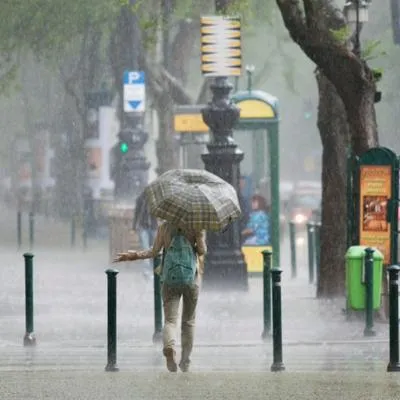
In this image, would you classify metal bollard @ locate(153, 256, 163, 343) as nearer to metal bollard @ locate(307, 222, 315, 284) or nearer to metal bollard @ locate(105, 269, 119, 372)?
metal bollard @ locate(105, 269, 119, 372)

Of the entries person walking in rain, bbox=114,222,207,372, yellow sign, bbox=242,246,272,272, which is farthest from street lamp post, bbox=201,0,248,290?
person walking in rain, bbox=114,222,207,372

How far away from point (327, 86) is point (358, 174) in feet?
12.5

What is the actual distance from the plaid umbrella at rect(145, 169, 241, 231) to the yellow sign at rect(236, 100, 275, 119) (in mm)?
16166

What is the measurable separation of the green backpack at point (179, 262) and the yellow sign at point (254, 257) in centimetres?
1670

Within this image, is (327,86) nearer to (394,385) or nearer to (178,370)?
(178,370)

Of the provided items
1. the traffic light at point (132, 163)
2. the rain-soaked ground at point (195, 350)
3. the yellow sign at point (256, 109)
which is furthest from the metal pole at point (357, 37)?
the traffic light at point (132, 163)

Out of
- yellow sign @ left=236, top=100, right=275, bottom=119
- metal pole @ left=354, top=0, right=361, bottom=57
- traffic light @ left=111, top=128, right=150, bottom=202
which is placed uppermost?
metal pole @ left=354, top=0, right=361, bottom=57

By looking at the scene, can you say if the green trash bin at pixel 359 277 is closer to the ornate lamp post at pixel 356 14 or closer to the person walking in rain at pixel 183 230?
the ornate lamp post at pixel 356 14

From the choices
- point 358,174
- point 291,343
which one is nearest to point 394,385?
point 291,343

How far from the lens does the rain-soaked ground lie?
13987mm

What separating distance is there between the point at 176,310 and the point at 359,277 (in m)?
6.02

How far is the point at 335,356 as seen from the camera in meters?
18.5

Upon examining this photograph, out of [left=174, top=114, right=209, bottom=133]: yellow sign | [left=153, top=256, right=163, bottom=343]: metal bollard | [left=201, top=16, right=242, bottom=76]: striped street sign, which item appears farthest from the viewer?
[left=174, top=114, right=209, bottom=133]: yellow sign

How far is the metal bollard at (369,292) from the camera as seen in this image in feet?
68.9
